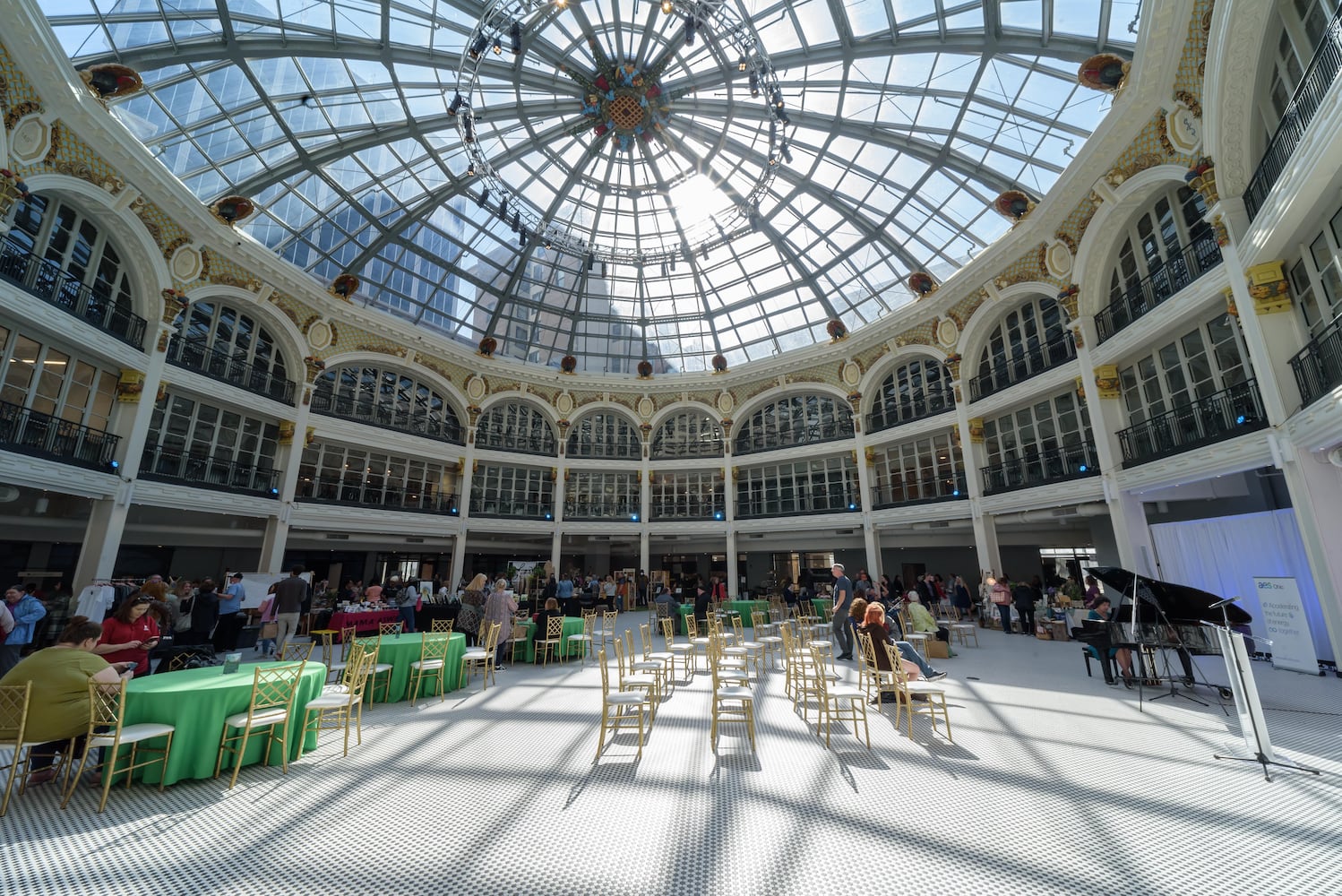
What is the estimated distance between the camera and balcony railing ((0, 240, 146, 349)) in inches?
429

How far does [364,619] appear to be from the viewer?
13.3 metres

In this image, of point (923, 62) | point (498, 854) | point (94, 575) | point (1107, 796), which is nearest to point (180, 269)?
point (94, 575)

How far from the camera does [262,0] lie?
12078 mm

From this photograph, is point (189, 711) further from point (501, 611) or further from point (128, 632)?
point (501, 611)

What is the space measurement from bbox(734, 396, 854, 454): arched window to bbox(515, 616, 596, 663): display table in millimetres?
14742

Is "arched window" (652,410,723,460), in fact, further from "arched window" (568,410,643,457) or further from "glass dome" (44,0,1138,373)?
"glass dome" (44,0,1138,373)

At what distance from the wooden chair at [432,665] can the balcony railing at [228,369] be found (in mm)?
12653

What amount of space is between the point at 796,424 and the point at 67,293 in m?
23.0

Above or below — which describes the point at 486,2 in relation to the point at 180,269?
above

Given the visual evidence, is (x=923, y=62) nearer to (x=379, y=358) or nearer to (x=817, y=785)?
(x=817, y=785)

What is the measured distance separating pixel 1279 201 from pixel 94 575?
2327 cm

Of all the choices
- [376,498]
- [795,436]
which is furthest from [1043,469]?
[376,498]

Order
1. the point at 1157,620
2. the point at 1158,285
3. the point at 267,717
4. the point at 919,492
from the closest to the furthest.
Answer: the point at 267,717 < the point at 1157,620 < the point at 1158,285 < the point at 919,492

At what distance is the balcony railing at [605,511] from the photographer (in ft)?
83.0
